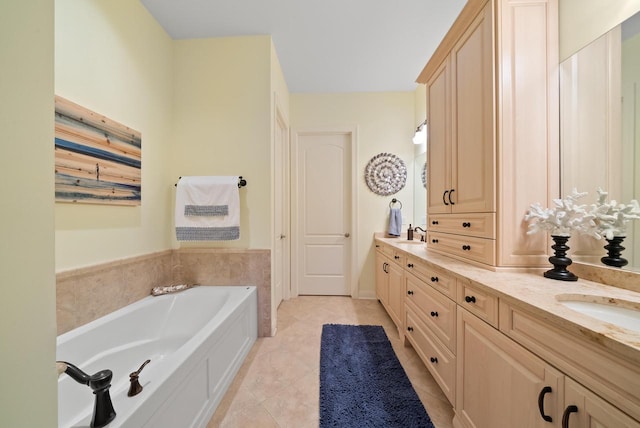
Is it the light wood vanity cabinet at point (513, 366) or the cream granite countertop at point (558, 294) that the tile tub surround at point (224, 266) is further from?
the cream granite countertop at point (558, 294)

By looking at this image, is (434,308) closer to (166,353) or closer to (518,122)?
(518,122)

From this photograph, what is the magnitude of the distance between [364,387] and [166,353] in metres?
1.37

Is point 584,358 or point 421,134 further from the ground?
point 421,134

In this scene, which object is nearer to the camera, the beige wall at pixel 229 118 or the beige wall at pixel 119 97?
the beige wall at pixel 119 97

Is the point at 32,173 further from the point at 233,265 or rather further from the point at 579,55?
the point at 579,55

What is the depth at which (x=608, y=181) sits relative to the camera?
3.33 feet

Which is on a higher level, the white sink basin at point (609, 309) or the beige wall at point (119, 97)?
the beige wall at point (119, 97)

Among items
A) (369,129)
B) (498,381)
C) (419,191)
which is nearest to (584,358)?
(498,381)

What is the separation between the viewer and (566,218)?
1.00 meters

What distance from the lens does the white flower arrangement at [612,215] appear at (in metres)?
0.90

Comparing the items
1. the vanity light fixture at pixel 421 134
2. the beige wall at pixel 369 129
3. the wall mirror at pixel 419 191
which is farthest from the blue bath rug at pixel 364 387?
the vanity light fixture at pixel 421 134

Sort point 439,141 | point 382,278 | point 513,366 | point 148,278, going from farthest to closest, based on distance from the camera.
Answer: point 382,278, point 148,278, point 439,141, point 513,366

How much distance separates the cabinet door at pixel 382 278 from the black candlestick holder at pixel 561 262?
1474 millimetres

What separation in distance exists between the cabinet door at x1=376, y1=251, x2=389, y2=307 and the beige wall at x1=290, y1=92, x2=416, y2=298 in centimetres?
23
